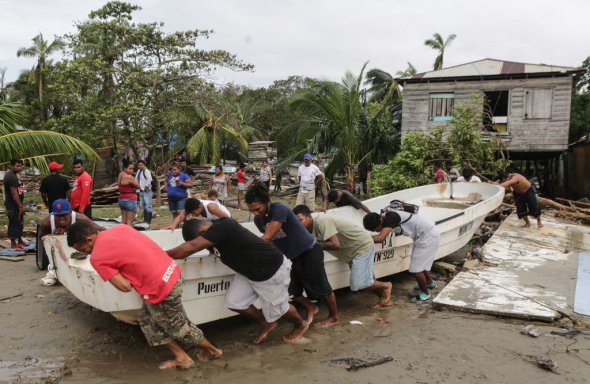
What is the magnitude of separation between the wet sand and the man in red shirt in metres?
0.32

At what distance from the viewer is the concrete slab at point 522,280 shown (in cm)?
504

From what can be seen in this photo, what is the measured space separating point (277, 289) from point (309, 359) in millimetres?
669

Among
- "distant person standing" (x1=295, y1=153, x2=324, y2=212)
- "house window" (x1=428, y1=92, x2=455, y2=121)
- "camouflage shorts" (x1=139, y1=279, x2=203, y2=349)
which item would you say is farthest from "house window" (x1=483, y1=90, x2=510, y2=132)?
"camouflage shorts" (x1=139, y1=279, x2=203, y2=349)

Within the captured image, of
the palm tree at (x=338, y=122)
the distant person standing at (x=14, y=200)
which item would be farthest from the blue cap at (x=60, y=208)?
the palm tree at (x=338, y=122)

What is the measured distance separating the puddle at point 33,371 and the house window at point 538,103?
55.0 ft

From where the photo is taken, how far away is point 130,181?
26.8 ft

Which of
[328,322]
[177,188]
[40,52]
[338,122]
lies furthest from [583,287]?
[40,52]

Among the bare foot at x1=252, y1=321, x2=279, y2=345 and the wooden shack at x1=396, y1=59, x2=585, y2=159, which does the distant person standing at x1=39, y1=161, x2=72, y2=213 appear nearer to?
the bare foot at x1=252, y1=321, x2=279, y2=345

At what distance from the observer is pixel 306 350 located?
4.24m

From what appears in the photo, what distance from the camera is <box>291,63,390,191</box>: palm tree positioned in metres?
16.0

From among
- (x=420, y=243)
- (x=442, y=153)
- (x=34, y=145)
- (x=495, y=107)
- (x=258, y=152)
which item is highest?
(x=495, y=107)

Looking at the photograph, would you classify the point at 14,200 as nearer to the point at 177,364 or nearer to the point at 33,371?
the point at 33,371

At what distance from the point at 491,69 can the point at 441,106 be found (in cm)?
242

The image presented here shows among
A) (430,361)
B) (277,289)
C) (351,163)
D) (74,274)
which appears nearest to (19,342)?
(74,274)
